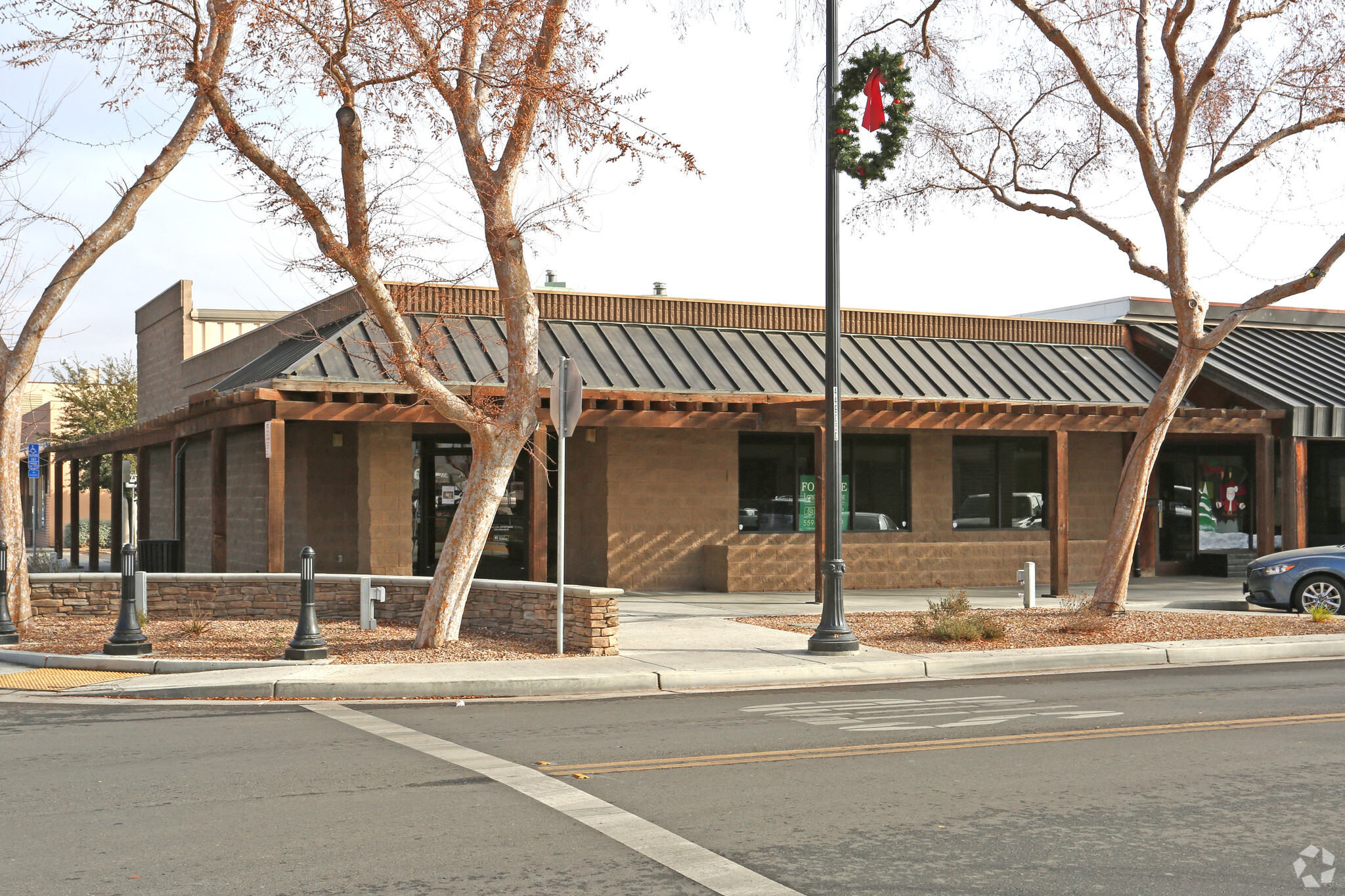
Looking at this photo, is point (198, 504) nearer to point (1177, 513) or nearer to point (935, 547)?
point (935, 547)

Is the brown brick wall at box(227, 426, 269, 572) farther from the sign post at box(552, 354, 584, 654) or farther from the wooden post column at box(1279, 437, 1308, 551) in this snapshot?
the wooden post column at box(1279, 437, 1308, 551)

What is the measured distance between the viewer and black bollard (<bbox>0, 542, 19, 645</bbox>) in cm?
1320

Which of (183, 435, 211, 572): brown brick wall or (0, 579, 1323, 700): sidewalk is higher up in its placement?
(183, 435, 211, 572): brown brick wall

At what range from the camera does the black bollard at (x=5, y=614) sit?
43.3 feet

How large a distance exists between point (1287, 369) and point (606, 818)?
68.4ft

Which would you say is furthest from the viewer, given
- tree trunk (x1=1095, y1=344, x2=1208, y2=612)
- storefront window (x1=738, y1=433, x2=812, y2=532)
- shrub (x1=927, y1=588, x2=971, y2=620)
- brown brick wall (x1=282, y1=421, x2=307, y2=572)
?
storefront window (x1=738, y1=433, x2=812, y2=532)

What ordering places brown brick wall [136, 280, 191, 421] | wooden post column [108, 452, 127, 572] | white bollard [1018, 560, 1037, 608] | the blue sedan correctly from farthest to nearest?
brown brick wall [136, 280, 191, 421] < wooden post column [108, 452, 127, 572] < white bollard [1018, 560, 1037, 608] < the blue sedan

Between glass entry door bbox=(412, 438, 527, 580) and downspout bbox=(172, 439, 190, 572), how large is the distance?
4.68 m

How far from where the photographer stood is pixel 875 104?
1322 cm

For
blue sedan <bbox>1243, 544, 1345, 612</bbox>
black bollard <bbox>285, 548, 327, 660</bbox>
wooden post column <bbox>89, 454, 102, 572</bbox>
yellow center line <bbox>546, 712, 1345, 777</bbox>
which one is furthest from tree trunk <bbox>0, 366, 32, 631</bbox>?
blue sedan <bbox>1243, 544, 1345, 612</bbox>

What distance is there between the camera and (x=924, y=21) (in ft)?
56.1

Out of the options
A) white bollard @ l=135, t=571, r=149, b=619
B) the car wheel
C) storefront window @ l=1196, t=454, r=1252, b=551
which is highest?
storefront window @ l=1196, t=454, r=1252, b=551

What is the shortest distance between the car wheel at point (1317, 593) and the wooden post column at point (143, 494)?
20.6 meters

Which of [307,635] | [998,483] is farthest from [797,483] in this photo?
[307,635]
